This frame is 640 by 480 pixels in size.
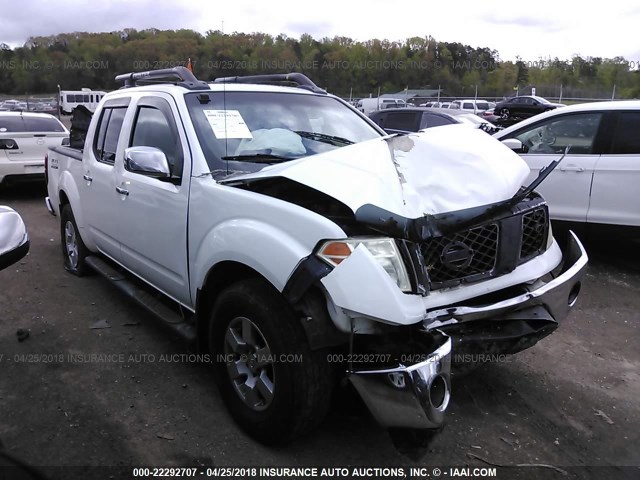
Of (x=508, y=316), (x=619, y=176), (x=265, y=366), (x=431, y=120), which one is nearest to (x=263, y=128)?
(x=265, y=366)

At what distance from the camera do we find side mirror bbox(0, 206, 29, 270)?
2393mm

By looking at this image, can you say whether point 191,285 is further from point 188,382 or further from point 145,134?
point 145,134

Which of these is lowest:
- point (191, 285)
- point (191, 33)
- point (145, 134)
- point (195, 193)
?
point (191, 285)

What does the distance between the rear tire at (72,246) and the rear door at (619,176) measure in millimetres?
5435

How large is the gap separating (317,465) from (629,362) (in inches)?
99.9

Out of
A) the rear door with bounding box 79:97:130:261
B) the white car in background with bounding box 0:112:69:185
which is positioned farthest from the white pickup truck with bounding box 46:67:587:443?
the white car in background with bounding box 0:112:69:185

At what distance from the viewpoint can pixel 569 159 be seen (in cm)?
592

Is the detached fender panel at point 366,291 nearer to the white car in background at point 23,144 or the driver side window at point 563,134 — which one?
the driver side window at point 563,134

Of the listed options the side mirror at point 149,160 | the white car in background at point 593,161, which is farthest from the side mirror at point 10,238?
the white car in background at point 593,161

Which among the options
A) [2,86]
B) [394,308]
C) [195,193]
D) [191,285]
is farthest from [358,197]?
[2,86]

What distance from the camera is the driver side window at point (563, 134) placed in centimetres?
585

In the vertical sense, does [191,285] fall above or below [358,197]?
below

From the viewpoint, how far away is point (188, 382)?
136 inches

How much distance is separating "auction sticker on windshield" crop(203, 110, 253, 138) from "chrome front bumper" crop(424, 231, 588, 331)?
177 cm
